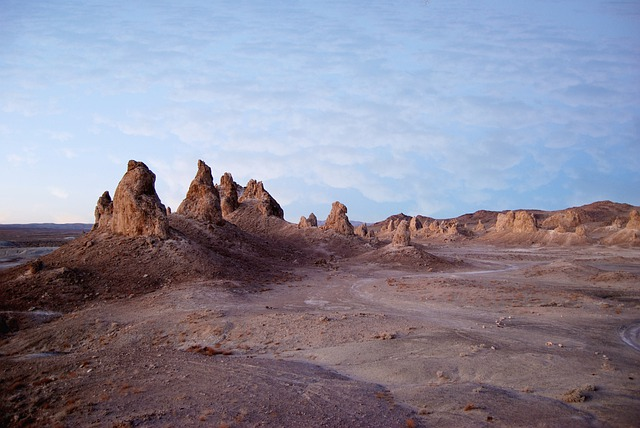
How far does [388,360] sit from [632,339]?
8.52 m

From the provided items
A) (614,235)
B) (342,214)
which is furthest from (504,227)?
(342,214)

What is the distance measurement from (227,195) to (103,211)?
21065 mm

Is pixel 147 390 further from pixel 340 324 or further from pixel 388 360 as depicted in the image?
pixel 340 324

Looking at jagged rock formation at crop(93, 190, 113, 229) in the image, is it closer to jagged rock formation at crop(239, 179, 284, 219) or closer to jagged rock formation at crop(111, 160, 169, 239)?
jagged rock formation at crop(111, 160, 169, 239)

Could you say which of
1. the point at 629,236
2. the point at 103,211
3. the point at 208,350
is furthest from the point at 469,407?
the point at 629,236

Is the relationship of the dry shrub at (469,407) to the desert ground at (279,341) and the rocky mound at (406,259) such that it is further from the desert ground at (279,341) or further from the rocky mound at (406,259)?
the rocky mound at (406,259)

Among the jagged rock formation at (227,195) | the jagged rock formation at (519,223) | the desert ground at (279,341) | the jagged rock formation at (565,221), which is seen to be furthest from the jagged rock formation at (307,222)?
the jagged rock formation at (565,221)

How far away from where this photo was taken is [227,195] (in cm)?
4756

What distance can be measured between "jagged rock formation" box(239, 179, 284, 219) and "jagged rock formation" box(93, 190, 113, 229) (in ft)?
71.4

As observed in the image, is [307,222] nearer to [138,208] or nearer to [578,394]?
[138,208]

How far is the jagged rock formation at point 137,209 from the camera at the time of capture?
76.8 ft

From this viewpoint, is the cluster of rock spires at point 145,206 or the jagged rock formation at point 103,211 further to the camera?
the jagged rock formation at point 103,211

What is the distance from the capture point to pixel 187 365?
9.55 m

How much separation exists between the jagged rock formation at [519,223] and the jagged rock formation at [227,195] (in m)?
52.9
